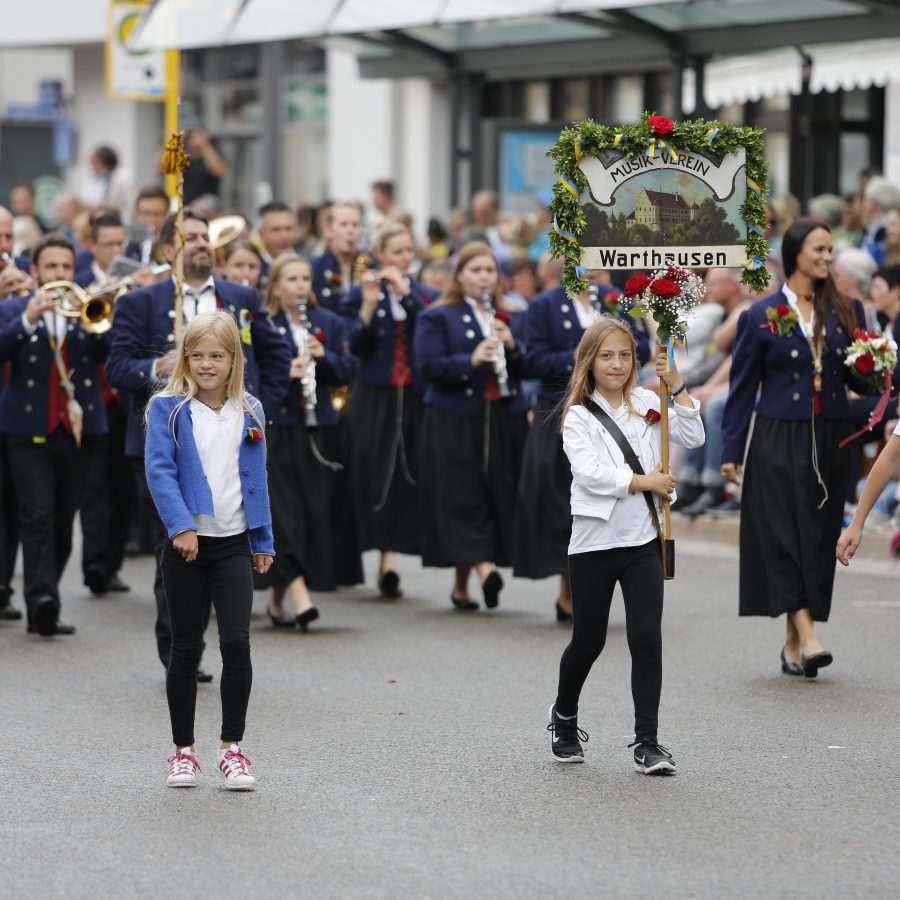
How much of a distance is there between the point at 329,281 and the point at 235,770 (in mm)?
6606

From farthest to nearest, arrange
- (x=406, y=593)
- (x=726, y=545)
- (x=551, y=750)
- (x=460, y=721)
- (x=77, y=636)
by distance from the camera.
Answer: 1. (x=726, y=545)
2. (x=406, y=593)
3. (x=77, y=636)
4. (x=460, y=721)
5. (x=551, y=750)

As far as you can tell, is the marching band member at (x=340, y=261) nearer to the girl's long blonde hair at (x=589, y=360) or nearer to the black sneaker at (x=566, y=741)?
the girl's long blonde hair at (x=589, y=360)

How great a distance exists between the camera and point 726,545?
14711 millimetres

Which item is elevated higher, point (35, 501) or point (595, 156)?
point (595, 156)

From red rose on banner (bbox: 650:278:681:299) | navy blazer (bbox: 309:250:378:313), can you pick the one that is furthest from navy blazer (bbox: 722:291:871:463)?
navy blazer (bbox: 309:250:378:313)

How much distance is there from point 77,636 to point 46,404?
125 centimetres

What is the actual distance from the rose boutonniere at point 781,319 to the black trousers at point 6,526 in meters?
4.19

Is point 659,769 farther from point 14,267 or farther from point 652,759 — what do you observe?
point 14,267

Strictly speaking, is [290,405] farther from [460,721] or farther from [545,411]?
[460,721]

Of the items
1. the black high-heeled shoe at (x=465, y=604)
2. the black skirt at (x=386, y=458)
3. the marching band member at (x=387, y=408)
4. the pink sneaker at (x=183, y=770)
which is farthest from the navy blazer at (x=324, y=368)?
the pink sneaker at (x=183, y=770)

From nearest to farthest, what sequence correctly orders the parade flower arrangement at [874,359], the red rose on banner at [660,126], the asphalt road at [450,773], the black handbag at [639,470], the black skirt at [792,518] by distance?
the asphalt road at [450,773] < the black handbag at [639,470] < the red rose on banner at [660,126] < the parade flower arrangement at [874,359] < the black skirt at [792,518]

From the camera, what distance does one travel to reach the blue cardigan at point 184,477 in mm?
7266

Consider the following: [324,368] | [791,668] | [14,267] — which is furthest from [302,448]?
[791,668]

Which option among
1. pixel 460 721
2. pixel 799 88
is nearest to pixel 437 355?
pixel 460 721
